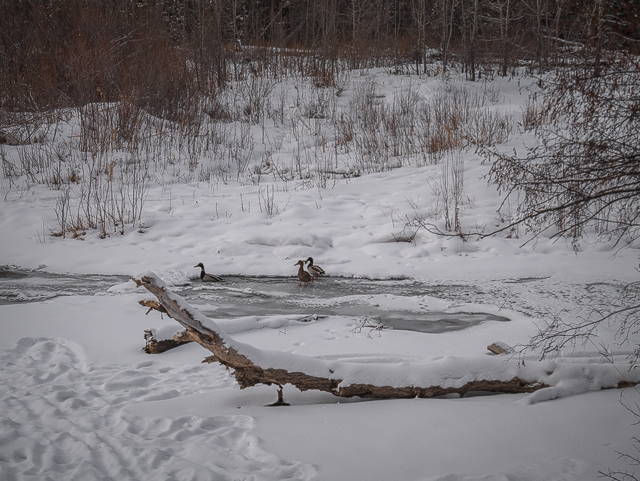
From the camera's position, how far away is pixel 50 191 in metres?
9.28

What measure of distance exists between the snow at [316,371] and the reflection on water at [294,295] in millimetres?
120

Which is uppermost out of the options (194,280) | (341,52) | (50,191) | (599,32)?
(341,52)

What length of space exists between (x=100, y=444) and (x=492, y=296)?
410 cm

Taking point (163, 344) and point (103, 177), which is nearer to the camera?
point (163, 344)

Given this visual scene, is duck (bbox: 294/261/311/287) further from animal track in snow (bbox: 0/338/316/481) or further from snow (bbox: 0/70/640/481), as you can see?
animal track in snow (bbox: 0/338/316/481)

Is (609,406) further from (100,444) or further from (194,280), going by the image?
(194,280)

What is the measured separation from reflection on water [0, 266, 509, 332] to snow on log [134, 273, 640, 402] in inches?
52.6

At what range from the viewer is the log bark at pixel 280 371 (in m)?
2.90

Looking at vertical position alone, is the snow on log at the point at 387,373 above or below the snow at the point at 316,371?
above

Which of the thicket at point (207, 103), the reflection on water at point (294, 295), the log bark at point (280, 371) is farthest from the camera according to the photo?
the thicket at point (207, 103)

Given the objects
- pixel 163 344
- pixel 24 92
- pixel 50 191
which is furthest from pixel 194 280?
pixel 24 92

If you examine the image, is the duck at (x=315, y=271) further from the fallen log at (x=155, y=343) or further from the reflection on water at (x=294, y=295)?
the fallen log at (x=155, y=343)

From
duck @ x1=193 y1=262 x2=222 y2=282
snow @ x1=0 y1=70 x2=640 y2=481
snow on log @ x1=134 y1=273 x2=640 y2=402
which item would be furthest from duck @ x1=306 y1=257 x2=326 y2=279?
snow on log @ x1=134 y1=273 x2=640 y2=402

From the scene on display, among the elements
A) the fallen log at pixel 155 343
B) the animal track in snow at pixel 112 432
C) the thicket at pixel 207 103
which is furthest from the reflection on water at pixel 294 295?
the thicket at pixel 207 103
